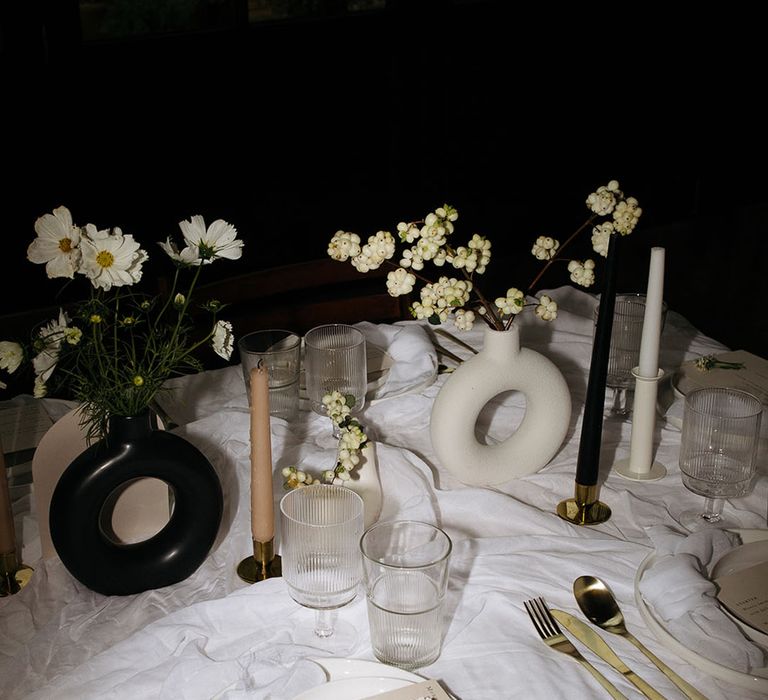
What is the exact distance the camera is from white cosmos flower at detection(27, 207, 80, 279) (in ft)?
3.48

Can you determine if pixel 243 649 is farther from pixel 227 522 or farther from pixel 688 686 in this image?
pixel 688 686

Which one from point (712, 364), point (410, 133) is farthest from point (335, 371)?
point (410, 133)

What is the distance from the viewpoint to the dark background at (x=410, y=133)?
3.69 metres

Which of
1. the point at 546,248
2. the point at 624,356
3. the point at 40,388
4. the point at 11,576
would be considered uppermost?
the point at 546,248

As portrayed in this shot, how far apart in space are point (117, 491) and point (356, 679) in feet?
1.33

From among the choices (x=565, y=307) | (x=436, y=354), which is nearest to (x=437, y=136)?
(x=565, y=307)

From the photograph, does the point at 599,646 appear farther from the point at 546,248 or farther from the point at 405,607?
the point at 546,248

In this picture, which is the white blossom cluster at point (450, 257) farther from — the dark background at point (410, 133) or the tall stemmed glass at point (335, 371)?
the dark background at point (410, 133)

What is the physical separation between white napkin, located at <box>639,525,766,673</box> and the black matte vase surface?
52 cm

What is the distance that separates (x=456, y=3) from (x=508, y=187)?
873 mm

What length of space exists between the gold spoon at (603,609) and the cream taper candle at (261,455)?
366 millimetres

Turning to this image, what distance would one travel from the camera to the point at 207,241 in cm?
114

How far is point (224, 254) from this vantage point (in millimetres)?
1148

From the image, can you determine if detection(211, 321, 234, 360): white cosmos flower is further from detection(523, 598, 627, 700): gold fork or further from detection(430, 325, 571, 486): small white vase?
detection(523, 598, 627, 700): gold fork
